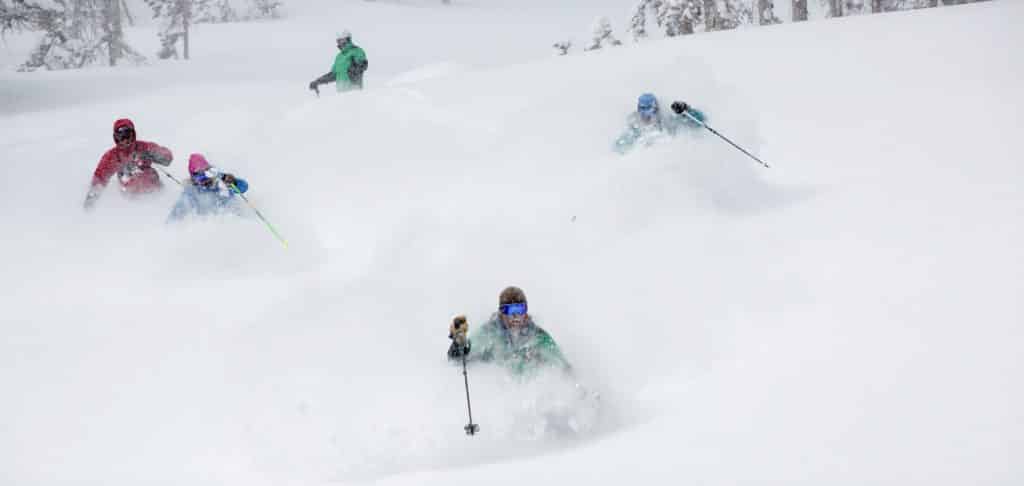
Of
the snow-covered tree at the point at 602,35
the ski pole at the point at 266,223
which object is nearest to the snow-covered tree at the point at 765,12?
the snow-covered tree at the point at 602,35

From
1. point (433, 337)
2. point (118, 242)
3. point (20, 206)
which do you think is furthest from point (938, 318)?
point (20, 206)

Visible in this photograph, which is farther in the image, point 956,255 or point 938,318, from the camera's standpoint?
point 956,255

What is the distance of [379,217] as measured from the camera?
32.7 ft

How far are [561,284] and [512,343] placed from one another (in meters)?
1.97

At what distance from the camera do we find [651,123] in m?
10.5

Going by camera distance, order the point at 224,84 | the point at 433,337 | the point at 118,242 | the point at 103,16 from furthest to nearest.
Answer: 1. the point at 103,16
2. the point at 224,84
3. the point at 118,242
4. the point at 433,337

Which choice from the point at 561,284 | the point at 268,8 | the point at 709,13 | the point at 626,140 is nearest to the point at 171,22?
the point at 268,8

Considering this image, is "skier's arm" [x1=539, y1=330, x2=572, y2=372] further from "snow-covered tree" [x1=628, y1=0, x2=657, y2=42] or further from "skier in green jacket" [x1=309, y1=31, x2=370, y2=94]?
"snow-covered tree" [x1=628, y1=0, x2=657, y2=42]

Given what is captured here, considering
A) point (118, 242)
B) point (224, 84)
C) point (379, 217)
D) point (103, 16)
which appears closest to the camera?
point (118, 242)

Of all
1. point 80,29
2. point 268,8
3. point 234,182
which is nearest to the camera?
point 234,182

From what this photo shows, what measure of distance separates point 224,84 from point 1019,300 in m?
19.2

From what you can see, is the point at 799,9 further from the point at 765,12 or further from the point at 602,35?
the point at 602,35

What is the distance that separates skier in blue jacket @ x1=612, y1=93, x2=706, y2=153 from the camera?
10.4 meters

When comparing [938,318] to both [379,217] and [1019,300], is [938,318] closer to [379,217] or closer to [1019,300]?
[1019,300]
